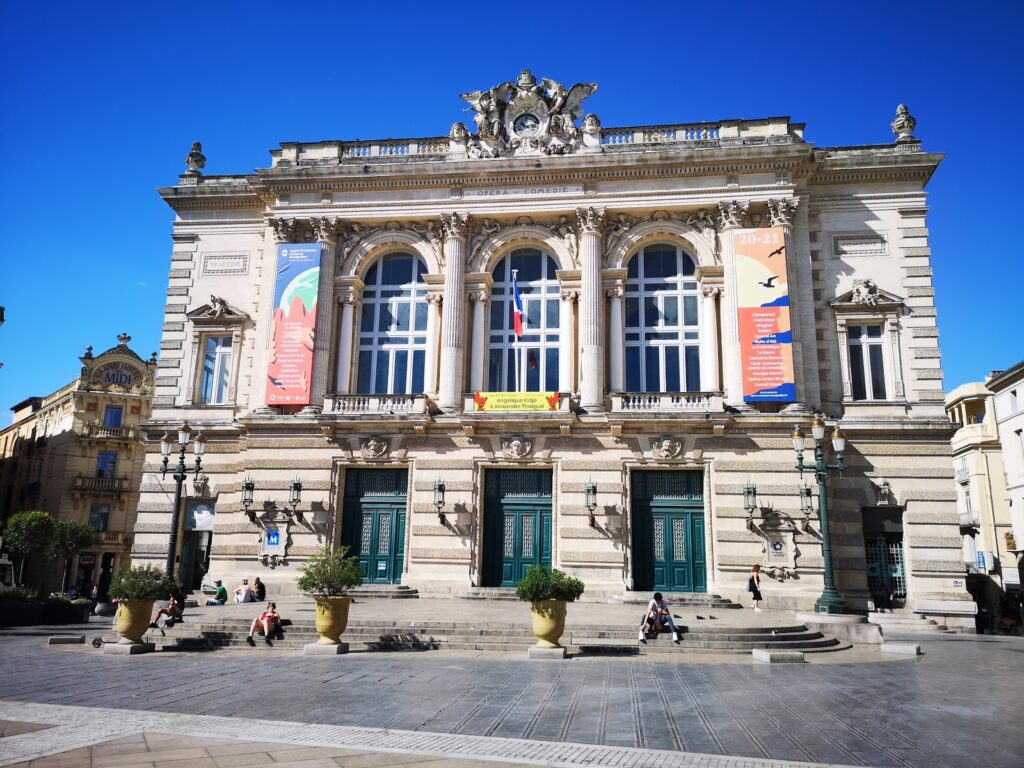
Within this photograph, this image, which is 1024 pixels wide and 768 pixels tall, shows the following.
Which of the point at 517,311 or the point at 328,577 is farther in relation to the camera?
the point at 517,311

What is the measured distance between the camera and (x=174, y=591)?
19.3 meters

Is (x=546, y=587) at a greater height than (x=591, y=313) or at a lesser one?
lesser

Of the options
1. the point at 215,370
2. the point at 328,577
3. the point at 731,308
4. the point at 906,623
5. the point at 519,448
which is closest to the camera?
the point at 328,577

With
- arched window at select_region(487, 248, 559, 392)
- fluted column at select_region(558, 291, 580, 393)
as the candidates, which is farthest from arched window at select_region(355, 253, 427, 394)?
fluted column at select_region(558, 291, 580, 393)

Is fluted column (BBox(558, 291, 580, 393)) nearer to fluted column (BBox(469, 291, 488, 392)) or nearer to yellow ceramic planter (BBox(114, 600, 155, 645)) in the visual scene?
fluted column (BBox(469, 291, 488, 392))

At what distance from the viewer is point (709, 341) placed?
92.8 ft

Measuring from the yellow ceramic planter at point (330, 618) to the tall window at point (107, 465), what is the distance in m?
40.7

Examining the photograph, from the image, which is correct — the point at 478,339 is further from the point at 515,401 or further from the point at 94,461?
the point at 94,461

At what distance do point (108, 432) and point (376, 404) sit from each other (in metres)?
32.3

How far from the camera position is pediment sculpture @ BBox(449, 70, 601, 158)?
30141 mm

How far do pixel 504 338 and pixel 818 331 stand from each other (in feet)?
38.1

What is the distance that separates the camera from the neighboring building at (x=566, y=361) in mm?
26500

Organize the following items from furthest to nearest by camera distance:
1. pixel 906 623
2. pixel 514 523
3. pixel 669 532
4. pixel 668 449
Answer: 1. pixel 514 523
2. pixel 669 532
3. pixel 668 449
4. pixel 906 623

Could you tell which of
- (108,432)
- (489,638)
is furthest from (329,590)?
(108,432)
